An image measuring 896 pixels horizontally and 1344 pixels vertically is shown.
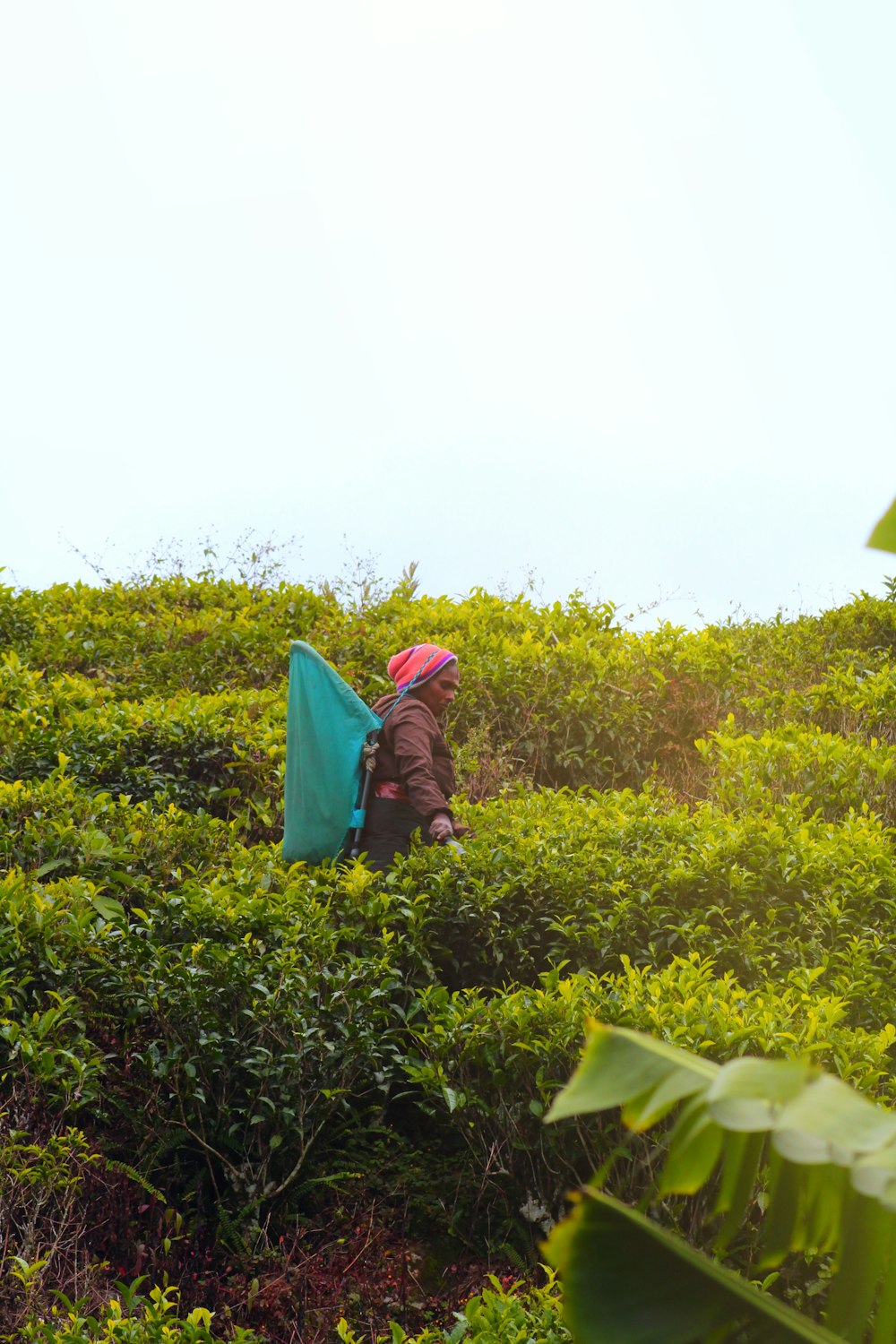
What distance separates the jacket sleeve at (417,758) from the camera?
611cm

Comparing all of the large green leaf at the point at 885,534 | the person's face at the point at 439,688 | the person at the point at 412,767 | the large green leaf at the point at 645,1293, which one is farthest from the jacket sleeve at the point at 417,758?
the large green leaf at the point at 885,534

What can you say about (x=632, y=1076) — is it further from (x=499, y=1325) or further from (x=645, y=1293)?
(x=499, y=1325)

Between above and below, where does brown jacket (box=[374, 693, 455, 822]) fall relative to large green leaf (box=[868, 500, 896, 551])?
below

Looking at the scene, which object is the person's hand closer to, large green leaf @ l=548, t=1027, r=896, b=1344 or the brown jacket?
the brown jacket

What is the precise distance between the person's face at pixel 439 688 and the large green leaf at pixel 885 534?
15.6ft

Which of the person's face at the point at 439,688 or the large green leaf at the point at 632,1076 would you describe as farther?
the person's face at the point at 439,688

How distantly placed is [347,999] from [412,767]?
150 centimetres

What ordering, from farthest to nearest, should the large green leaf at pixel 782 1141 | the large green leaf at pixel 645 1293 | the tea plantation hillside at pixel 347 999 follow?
the tea plantation hillside at pixel 347 999, the large green leaf at pixel 645 1293, the large green leaf at pixel 782 1141

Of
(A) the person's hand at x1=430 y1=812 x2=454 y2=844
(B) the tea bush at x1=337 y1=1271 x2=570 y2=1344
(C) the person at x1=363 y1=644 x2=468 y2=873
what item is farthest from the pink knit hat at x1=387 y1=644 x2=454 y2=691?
(B) the tea bush at x1=337 y1=1271 x2=570 y2=1344

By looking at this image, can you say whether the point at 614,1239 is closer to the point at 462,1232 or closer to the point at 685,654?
the point at 462,1232

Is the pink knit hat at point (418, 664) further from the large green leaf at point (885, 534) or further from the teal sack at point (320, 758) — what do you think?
the large green leaf at point (885, 534)

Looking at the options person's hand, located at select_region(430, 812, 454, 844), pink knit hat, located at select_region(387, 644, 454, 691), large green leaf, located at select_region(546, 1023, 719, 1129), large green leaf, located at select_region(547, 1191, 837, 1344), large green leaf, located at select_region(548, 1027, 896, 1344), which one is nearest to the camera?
large green leaf, located at select_region(548, 1027, 896, 1344)

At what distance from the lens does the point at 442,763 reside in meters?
6.53

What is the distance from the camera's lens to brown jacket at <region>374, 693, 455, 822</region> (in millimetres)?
6121
